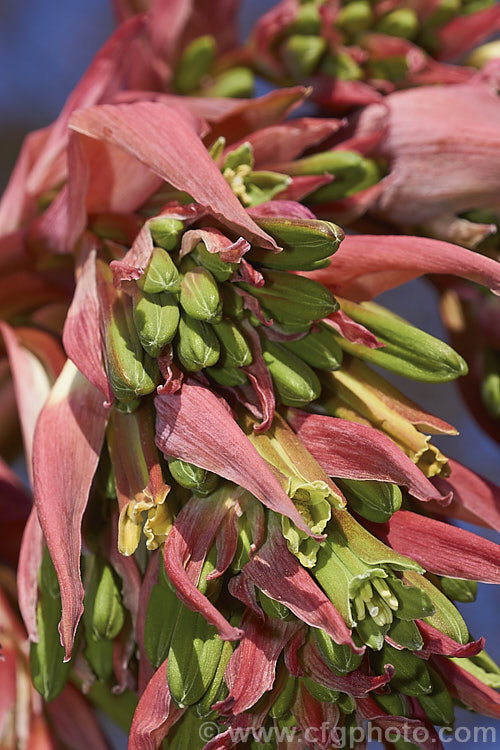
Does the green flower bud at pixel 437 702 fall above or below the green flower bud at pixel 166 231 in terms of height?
below

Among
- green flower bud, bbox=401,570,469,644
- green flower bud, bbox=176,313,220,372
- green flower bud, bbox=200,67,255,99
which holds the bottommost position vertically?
green flower bud, bbox=401,570,469,644

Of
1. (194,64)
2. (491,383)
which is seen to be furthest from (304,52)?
(491,383)

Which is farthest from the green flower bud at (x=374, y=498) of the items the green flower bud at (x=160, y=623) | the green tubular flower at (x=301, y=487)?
the green flower bud at (x=160, y=623)

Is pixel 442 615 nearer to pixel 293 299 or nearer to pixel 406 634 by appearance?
pixel 406 634

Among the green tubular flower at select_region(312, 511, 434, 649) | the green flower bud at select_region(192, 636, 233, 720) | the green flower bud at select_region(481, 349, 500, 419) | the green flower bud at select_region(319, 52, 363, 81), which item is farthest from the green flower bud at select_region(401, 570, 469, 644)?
the green flower bud at select_region(319, 52, 363, 81)

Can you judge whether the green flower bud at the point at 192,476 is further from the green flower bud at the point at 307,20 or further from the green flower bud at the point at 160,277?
the green flower bud at the point at 307,20

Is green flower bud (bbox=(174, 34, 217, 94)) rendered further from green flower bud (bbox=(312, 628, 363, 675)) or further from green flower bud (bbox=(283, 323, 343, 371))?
green flower bud (bbox=(312, 628, 363, 675))
